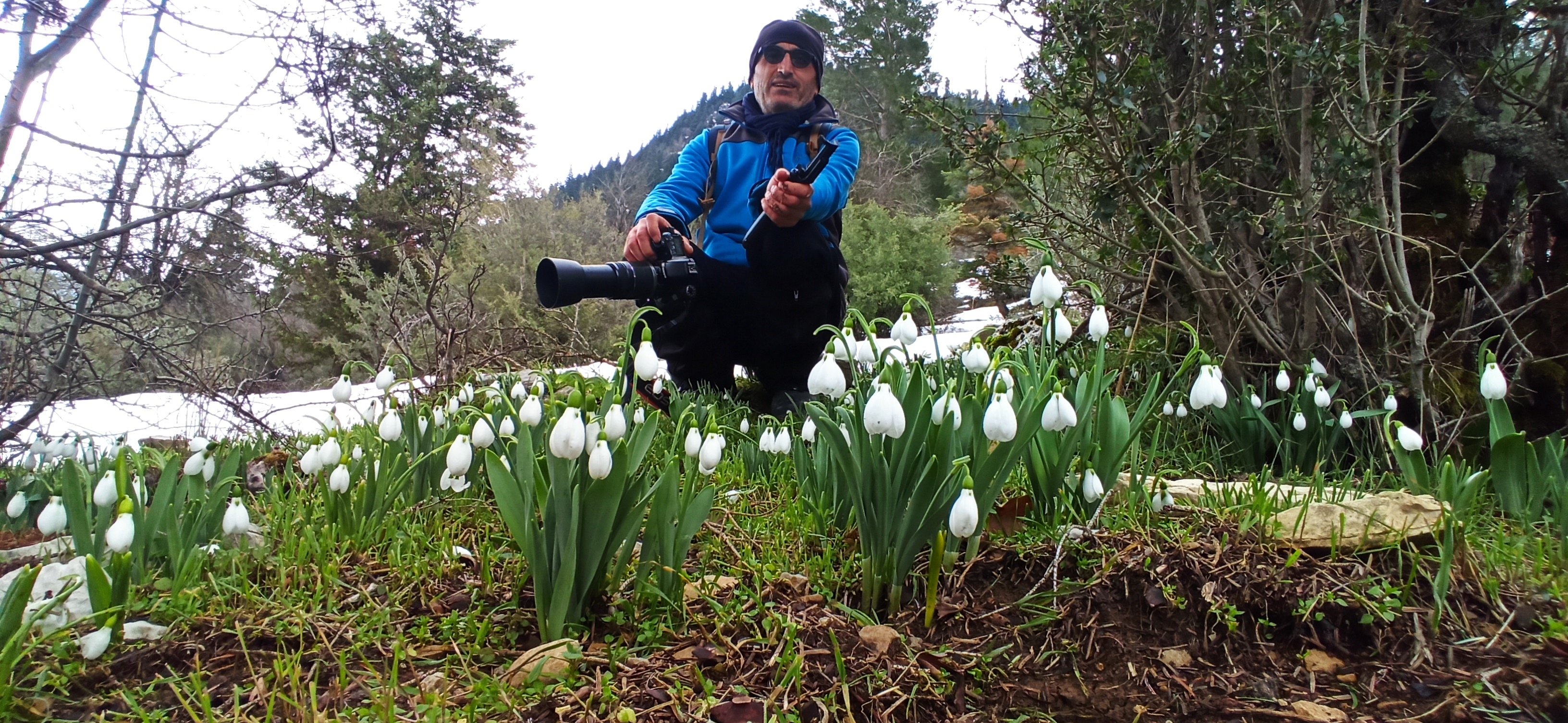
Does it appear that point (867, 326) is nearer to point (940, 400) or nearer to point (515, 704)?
point (940, 400)

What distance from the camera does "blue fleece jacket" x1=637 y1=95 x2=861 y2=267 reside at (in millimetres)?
2971

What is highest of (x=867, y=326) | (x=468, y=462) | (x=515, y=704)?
(x=867, y=326)

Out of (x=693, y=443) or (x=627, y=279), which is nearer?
(x=693, y=443)

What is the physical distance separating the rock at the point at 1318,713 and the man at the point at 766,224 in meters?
2.06

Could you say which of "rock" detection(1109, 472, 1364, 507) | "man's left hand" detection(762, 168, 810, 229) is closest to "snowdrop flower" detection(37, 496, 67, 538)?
"man's left hand" detection(762, 168, 810, 229)

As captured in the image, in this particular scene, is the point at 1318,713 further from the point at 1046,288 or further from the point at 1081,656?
the point at 1046,288

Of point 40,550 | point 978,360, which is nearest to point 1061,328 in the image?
point 978,360

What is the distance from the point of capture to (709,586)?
1414mm

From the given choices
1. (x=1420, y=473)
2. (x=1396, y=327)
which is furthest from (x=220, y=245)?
(x=1396, y=327)

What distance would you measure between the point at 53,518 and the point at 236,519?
15.5 inches

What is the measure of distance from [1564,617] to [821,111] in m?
2.60

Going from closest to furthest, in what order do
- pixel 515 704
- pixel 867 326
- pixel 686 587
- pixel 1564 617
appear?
pixel 515 704, pixel 1564 617, pixel 686 587, pixel 867 326

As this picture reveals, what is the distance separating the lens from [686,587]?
1464 mm

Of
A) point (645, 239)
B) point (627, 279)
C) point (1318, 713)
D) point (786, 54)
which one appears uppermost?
point (786, 54)
